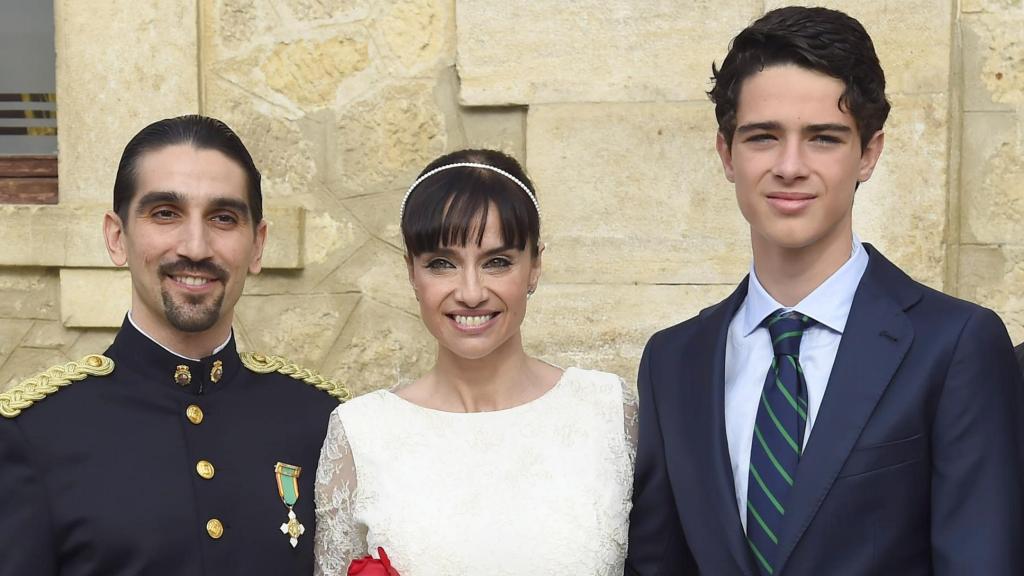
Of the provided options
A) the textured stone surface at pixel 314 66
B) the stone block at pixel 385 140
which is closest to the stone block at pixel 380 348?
the stone block at pixel 385 140

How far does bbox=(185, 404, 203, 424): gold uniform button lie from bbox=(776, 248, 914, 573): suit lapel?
1198 mm

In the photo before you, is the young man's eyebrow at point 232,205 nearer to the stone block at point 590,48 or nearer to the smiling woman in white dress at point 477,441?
the smiling woman in white dress at point 477,441

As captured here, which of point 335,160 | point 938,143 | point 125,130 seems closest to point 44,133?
point 125,130

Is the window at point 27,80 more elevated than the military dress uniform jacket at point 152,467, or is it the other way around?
the window at point 27,80

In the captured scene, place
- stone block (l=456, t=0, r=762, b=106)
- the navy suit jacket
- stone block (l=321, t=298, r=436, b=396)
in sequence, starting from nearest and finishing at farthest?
the navy suit jacket < stone block (l=456, t=0, r=762, b=106) < stone block (l=321, t=298, r=436, b=396)

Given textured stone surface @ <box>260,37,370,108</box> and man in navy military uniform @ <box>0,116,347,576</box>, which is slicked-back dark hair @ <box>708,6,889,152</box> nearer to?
man in navy military uniform @ <box>0,116,347,576</box>

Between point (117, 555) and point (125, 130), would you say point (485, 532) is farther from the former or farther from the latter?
point (125, 130)

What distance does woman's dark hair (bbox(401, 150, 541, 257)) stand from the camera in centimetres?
260

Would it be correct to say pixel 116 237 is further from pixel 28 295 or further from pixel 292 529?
pixel 28 295

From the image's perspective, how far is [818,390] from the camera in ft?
7.45

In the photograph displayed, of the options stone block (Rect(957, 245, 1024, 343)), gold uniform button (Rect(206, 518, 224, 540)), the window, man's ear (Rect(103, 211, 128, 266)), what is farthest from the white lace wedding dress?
the window

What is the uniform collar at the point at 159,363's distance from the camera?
8.48 ft

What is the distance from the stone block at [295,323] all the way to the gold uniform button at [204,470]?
1474mm

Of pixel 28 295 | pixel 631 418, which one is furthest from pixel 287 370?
pixel 28 295
